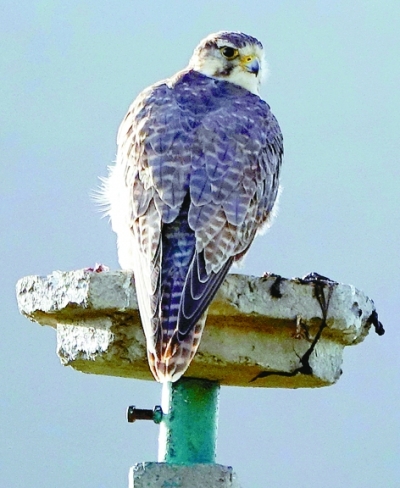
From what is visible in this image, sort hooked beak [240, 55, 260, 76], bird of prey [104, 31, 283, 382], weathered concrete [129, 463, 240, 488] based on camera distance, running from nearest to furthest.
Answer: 1. weathered concrete [129, 463, 240, 488]
2. bird of prey [104, 31, 283, 382]
3. hooked beak [240, 55, 260, 76]

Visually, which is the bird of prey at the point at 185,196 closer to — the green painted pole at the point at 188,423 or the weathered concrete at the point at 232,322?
the weathered concrete at the point at 232,322

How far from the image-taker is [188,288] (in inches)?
137

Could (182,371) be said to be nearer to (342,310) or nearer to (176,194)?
(342,310)

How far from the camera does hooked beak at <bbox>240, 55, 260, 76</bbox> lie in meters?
5.41

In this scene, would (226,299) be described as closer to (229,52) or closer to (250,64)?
(250,64)

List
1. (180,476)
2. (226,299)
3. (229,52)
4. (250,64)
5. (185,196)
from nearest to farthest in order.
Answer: (180,476)
(226,299)
(185,196)
(250,64)
(229,52)

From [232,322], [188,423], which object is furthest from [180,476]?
[232,322]

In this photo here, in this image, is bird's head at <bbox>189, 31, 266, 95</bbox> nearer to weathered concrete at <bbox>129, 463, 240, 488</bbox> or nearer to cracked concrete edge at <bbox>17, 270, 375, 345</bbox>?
cracked concrete edge at <bbox>17, 270, 375, 345</bbox>

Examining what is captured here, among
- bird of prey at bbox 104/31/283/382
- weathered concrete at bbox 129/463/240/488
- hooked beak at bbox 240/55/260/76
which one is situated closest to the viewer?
weathered concrete at bbox 129/463/240/488

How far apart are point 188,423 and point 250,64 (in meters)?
2.47

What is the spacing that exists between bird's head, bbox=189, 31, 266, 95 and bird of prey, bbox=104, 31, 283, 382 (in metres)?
0.46

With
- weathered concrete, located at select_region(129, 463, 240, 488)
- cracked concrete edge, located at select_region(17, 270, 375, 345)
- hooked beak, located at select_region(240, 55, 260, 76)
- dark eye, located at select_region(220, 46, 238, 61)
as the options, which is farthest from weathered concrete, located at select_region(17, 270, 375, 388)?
dark eye, located at select_region(220, 46, 238, 61)

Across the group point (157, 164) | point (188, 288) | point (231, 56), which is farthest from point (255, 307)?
point (231, 56)

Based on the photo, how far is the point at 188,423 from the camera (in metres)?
3.45
